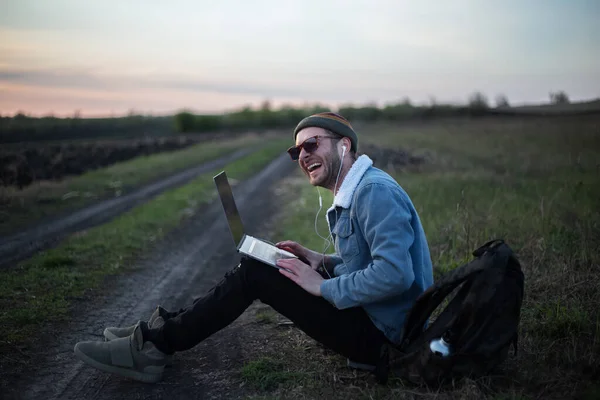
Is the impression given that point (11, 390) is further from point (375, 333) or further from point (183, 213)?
point (183, 213)

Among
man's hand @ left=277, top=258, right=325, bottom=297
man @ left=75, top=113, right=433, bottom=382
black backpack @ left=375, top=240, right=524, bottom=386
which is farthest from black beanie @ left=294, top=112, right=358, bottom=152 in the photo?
black backpack @ left=375, top=240, right=524, bottom=386

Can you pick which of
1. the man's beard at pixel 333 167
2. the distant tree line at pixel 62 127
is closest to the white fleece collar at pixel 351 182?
the man's beard at pixel 333 167

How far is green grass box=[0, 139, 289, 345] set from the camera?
438 cm

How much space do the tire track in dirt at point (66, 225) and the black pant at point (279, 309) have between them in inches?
154

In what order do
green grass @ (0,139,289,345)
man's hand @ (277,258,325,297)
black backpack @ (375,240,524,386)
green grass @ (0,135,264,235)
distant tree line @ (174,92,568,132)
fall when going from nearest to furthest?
1. black backpack @ (375,240,524,386)
2. man's hand @ (277,258,325,297)
3. green grass @ (0,139,289,345)
4. green grass @ (0,135,264,235)
5. distant tree line @ (174,92,568,132)

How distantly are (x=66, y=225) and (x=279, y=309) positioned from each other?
659 centimetres

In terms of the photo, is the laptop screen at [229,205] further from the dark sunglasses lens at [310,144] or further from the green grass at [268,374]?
the green grass at [268,374]

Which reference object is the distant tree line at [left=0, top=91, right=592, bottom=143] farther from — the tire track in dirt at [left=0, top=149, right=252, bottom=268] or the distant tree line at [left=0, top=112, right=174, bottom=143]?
the tire track in dirt at [left=0, top=149, right=252, bottom=268]

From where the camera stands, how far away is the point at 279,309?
10.4ft

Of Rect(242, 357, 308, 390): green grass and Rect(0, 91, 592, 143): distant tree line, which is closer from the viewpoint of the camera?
Rect(242, 357, 308, 390): green grass

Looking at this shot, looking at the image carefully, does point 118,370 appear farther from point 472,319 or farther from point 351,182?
point 472,319

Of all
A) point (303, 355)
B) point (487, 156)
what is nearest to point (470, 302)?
point (303, 355)

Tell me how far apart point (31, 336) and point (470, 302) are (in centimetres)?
341

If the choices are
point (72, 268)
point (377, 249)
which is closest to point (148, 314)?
point (72, 268)
